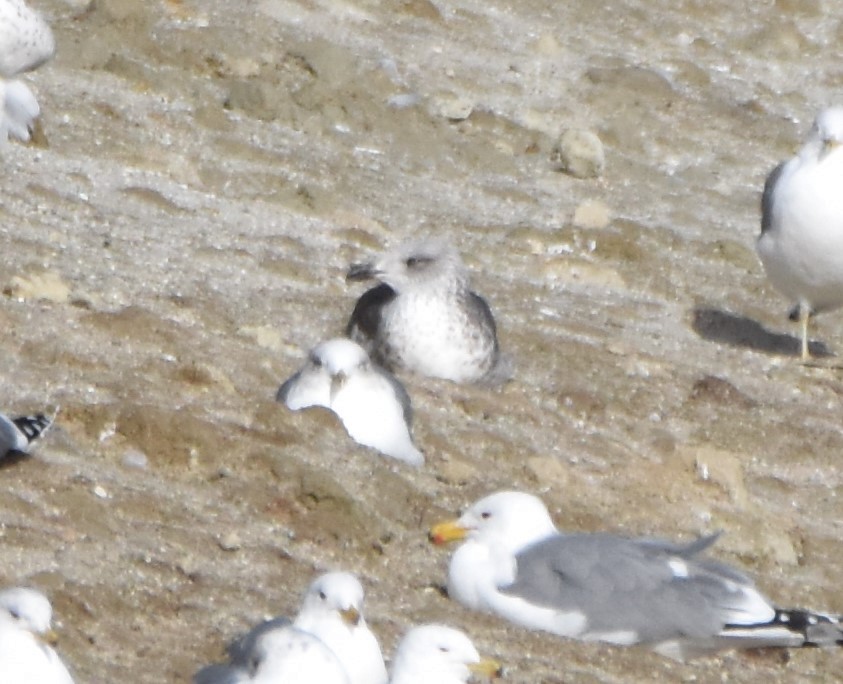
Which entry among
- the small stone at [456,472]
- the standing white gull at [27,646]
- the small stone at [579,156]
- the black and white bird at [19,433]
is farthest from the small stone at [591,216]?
the standing white gull at [27,646]

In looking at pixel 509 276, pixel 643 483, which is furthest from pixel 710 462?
pixel 509 276

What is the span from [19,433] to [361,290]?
12.9 feet

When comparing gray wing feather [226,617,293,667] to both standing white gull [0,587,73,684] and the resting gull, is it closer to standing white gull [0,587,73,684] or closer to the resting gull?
the resting gull

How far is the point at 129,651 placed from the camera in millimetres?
5723

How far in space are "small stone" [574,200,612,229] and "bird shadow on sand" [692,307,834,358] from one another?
109 cm

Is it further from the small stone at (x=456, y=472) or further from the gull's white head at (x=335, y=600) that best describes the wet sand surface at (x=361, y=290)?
the gull's white head at (x=335, y=600)

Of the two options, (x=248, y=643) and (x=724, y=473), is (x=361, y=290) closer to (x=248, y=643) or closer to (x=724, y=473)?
(x=724, y=473)

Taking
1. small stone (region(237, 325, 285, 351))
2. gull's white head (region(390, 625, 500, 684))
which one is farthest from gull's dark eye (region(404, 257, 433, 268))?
gull's white head (region(390, 625, 500, 684))

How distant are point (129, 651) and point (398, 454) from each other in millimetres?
2417

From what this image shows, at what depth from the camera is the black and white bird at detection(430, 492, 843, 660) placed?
6465 mm

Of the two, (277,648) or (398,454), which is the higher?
(277,648)

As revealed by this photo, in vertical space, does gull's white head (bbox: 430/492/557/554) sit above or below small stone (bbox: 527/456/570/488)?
above

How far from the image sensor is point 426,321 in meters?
9.54

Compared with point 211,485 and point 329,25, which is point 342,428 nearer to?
point 211,485
